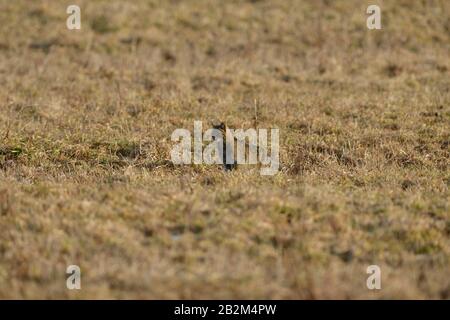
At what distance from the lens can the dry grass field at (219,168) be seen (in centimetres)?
565

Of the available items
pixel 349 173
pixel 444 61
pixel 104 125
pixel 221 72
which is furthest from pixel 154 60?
pixel 349 173

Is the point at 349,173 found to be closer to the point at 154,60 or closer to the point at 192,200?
the point at 192,200

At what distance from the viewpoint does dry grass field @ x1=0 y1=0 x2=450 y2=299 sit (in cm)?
565

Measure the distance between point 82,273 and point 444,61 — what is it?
47.4 feet

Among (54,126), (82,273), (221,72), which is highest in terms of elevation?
(221,72)

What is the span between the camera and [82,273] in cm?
556

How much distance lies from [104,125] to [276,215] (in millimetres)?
5221

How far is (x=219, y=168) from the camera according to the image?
8.64 metres

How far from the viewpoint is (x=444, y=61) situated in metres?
16.8

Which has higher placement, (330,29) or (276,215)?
(330,29)
